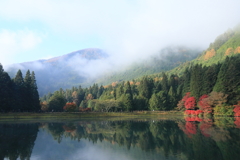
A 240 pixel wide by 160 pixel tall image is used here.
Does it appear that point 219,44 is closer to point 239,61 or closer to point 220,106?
point 239,61

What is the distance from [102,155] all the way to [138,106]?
72.2 m

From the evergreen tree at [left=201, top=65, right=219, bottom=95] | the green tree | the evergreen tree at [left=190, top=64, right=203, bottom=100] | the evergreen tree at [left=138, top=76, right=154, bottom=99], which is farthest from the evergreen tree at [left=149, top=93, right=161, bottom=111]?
the green tree

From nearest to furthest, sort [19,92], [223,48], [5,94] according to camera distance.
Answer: [5,94] → [19,92] → [223,48]

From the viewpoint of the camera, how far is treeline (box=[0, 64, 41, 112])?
2419 inches

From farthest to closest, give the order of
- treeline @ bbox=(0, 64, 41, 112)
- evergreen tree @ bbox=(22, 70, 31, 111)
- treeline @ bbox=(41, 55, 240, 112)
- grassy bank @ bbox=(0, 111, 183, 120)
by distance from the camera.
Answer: evergreen tree @ bbox=(22, 70, 31, 111) < treeline @ bbox=(0, 64, 41, 112) < treeline @ bbox=(41, 55, 240, 112) < grassy bank @ bbox=(0, 111, 183, 120)

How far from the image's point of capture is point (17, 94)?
66.7m

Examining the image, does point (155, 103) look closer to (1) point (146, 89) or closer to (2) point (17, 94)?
(1) point (146, 89)

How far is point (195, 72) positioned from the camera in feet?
250

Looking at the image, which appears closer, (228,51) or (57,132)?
(57,132)

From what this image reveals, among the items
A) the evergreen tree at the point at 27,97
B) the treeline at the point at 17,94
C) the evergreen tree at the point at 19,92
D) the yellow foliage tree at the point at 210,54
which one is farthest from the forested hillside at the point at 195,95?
the yellow foliage tree at the point at 210,54

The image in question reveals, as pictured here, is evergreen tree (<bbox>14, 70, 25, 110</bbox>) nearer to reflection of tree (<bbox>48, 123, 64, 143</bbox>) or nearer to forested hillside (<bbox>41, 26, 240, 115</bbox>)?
forested hillside (<bbox>41, 26, 240, 115</bbox>)

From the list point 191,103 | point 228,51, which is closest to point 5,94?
point 191,103

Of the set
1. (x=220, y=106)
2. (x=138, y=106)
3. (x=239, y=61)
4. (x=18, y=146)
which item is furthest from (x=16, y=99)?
Result: (x=239, y=61)

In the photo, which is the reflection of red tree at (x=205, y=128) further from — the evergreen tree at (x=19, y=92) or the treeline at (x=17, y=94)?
the evergreen tree at (x=19, y=92)
